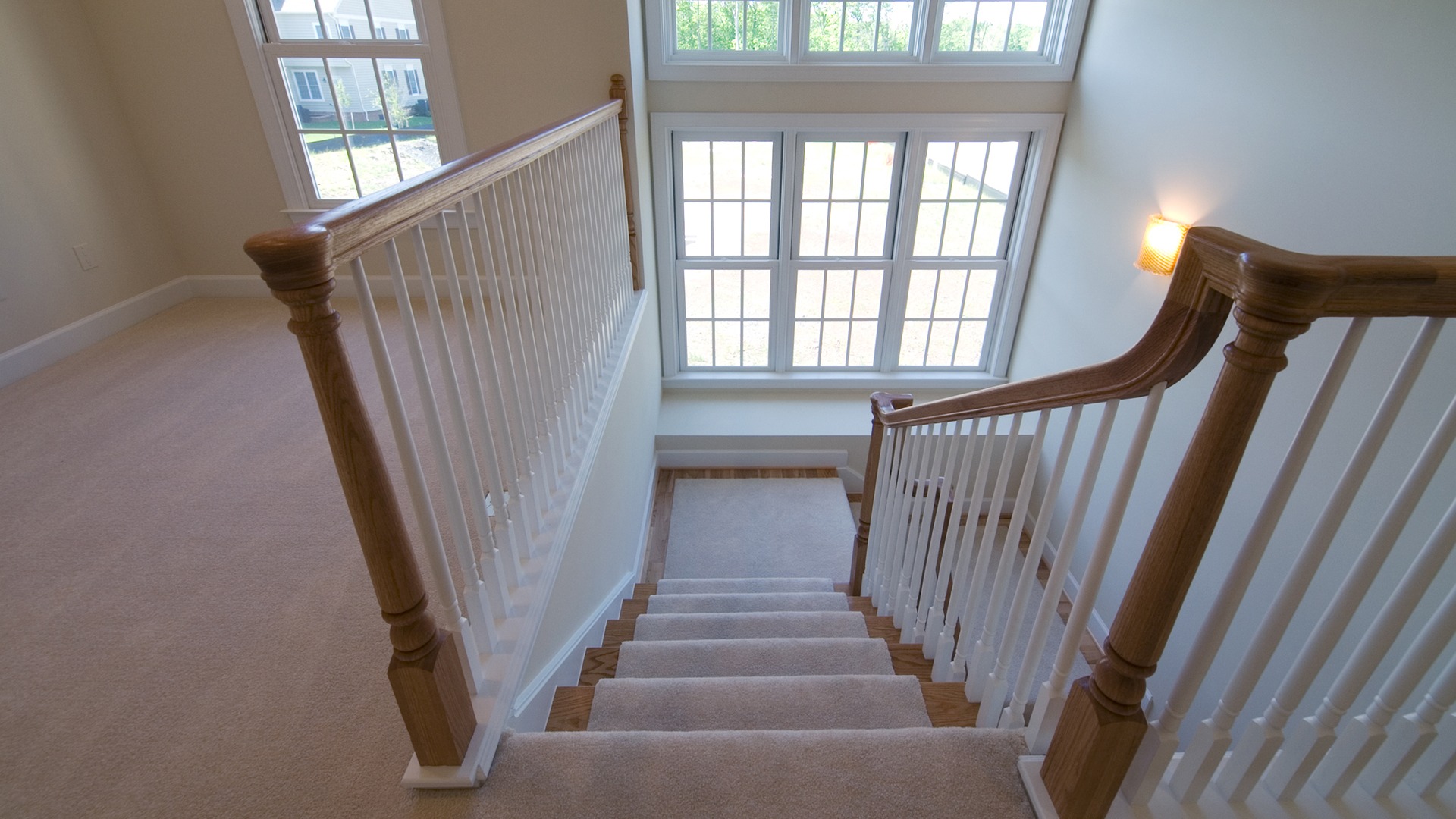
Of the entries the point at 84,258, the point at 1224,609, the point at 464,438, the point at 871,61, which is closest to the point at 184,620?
the point at 464,438

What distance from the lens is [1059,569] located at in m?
1.05

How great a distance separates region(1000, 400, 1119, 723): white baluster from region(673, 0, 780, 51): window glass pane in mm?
3410

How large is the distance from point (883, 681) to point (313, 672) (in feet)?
4.22

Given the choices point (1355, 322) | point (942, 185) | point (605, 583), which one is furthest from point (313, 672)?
point (942, 185)

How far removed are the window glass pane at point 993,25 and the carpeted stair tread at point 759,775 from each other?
12.4 ft

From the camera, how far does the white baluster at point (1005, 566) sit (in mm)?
1164

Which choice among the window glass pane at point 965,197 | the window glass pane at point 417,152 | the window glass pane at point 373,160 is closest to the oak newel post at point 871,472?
the window glass pane at point 965,197

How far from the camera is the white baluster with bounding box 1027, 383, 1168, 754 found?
86cm

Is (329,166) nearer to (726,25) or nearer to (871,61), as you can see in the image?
(726,25)

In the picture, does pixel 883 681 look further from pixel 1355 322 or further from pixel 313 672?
pixel 313 672

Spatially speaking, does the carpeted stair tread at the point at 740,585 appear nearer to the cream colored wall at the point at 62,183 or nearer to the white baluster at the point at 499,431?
the white baluster at the point at 499,431

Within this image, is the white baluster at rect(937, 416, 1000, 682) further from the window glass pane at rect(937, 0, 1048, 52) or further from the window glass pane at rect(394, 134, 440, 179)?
the window glass pane at rect(394, 134, 440, 179)

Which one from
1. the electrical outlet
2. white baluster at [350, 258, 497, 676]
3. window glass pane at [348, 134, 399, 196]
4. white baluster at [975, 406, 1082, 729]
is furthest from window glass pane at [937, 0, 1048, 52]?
the electrical outlet

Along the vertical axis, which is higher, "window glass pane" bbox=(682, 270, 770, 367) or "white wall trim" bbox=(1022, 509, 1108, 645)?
"window glass pane" bbox=(682, 270, 770, 367)
